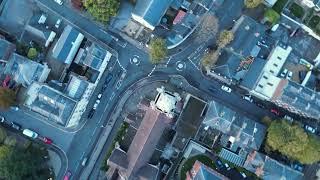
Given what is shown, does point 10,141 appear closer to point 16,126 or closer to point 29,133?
point 29,133

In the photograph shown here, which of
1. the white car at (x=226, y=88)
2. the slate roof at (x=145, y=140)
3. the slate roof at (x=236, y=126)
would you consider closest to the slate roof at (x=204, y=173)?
the slate roof at (x=236, y=126)

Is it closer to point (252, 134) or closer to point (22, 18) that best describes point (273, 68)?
point (252, 134)

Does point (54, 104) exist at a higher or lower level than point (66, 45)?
lower

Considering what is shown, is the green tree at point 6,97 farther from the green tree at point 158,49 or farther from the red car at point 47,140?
the green tree at point 158,49

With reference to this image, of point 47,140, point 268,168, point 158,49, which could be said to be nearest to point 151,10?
point 158,49

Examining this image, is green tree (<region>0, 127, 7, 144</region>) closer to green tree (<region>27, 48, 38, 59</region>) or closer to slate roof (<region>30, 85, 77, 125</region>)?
slate roof (<region>30, 85, 77, 125</region>)

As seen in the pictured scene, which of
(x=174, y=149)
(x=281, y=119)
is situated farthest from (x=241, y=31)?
(x=174, y=149)
